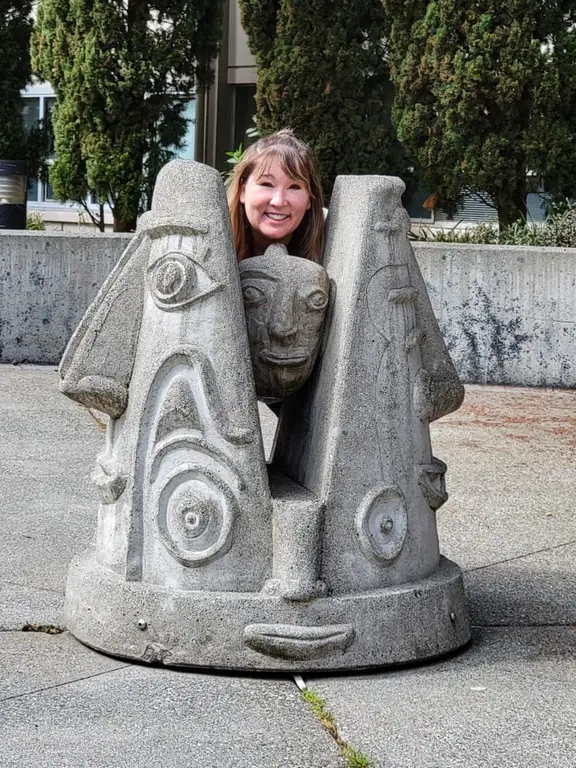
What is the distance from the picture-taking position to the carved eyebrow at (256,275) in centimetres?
399

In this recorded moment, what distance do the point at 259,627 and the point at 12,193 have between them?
858 cm

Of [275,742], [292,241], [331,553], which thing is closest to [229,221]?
[292,241]

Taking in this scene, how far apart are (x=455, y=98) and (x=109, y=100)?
3.88m

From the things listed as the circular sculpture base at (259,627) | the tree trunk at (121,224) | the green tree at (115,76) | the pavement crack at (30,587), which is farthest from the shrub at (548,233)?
the circular sculpture base at (259,627)

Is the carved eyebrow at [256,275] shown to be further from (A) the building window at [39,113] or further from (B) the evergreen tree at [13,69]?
(A) the building window at [39,113]

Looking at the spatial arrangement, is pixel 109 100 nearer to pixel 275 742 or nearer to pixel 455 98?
pixel 455 98

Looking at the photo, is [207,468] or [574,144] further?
[574,144]

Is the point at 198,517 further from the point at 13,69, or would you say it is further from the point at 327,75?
the point at 13,69

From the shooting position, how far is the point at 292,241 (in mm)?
4289

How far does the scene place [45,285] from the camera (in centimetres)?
965

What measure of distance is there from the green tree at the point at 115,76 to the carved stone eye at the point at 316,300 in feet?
30.5

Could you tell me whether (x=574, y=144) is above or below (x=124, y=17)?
below

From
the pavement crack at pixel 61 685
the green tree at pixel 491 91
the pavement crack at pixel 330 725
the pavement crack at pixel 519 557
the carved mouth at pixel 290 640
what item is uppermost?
the green tree at pixel 491 91

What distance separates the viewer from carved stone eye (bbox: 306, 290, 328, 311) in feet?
13.0
